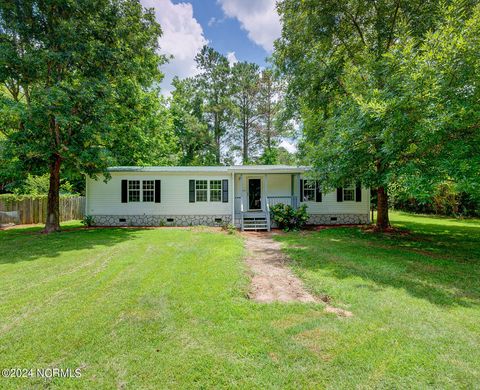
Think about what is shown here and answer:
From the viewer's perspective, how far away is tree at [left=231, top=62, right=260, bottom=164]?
26844 mm

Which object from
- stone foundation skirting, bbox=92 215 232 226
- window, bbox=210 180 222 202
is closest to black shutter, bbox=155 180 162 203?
stone foundation skirting, bbox=92 215 232 226

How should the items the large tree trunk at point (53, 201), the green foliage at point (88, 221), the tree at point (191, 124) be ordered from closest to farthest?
the large tree trunk at point (53, 201) < the green foliage at point (88, 221) < the tree at point (191, 124)

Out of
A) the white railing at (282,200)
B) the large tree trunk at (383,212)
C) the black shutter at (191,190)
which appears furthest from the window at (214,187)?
the large tree trunk at (383,212)

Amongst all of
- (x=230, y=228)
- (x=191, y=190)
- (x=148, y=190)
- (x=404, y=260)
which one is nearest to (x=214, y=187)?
(x=191, y=190)

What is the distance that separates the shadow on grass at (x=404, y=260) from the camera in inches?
188

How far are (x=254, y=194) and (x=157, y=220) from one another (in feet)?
17.8

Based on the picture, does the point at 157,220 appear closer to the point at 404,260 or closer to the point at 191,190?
the point at 191,190

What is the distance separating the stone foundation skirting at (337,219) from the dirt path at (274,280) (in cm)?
599

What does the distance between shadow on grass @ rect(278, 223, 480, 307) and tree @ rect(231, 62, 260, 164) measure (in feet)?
63.1

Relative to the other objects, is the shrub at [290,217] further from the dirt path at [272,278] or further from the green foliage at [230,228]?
the dirt path at [272,278]

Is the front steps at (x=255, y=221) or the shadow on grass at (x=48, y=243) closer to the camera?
the shadow on grass at (x=48, y=243)

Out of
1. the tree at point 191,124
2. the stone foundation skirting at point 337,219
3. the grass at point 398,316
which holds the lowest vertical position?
the grass at point 398,316

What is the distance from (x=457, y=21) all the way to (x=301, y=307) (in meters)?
8.18

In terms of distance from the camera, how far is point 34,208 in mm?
14016
